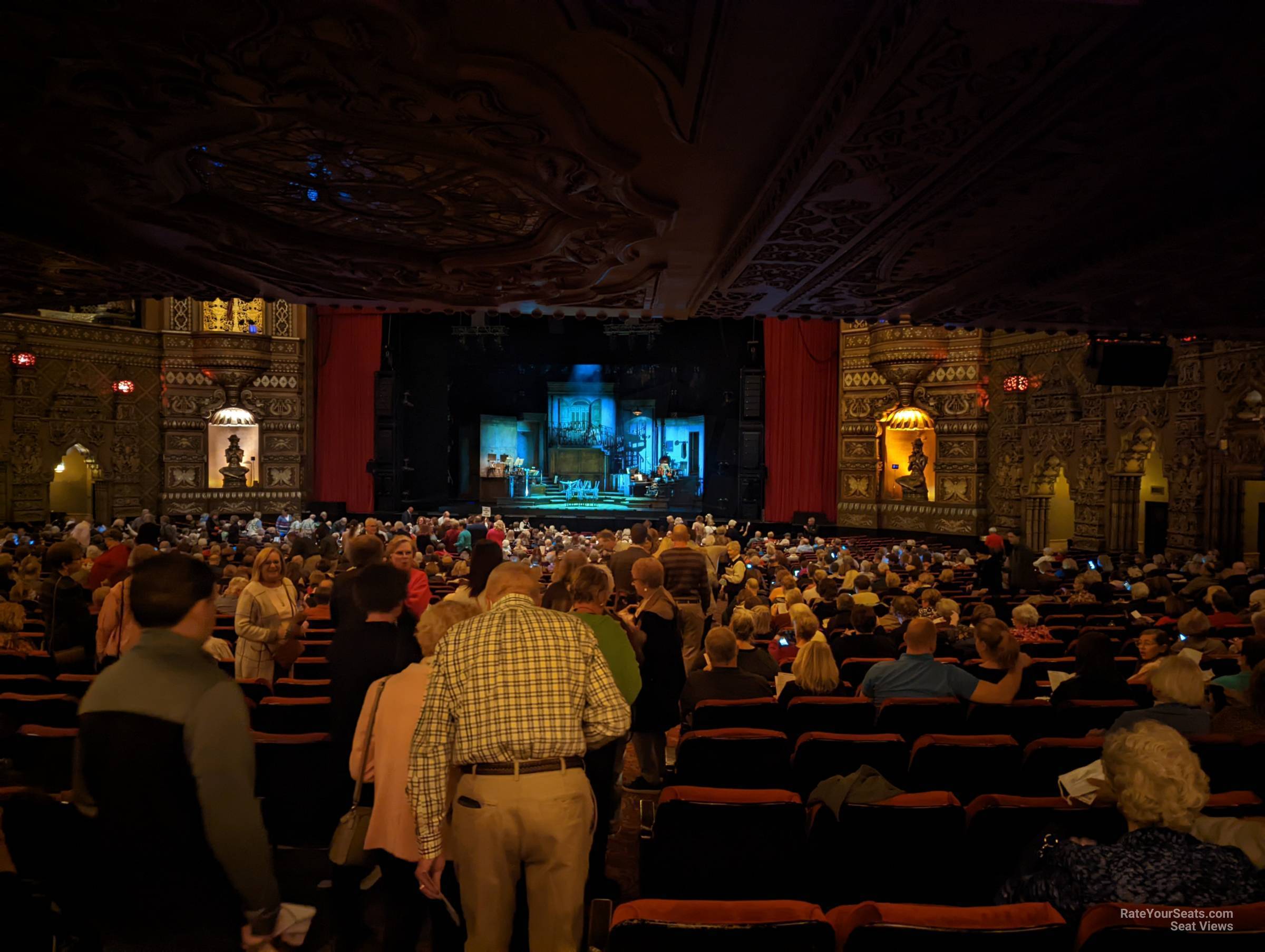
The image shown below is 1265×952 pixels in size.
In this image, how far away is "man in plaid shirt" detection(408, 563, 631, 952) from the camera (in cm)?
225

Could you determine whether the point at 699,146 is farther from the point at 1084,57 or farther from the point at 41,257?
the point at 41,257

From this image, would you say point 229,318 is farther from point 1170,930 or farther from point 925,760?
point 1170,930

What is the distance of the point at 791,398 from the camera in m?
21.1

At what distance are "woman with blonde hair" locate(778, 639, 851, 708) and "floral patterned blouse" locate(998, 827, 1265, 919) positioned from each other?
2.11 metres

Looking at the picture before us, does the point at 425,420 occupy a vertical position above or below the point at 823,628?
above

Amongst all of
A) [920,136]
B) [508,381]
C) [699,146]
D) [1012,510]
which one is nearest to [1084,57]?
[920,136]

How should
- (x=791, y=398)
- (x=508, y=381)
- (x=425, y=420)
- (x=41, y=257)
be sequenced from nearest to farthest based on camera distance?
(x=41, y=257), (x=791, y=398), (x=425, y=420), (x=508, y=381)

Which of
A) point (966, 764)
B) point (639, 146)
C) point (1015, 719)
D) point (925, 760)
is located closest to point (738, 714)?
point (925, 760)

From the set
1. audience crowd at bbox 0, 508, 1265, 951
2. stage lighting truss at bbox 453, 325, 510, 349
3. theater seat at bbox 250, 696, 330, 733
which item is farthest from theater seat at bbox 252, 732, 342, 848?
stage lighting truss at bbox 453, 325, 510, 349

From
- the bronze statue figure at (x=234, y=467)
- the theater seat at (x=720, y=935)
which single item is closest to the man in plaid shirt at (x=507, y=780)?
the theater seat at (x=720, y=935)

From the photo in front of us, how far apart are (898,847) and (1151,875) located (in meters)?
0.89

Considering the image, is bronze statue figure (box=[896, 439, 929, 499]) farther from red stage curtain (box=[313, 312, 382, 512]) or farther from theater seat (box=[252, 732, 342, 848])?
theater seat (box=[252, 732, 342, 848])

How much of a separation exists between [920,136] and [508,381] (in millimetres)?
22318

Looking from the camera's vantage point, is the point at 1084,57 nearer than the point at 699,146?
Yes
